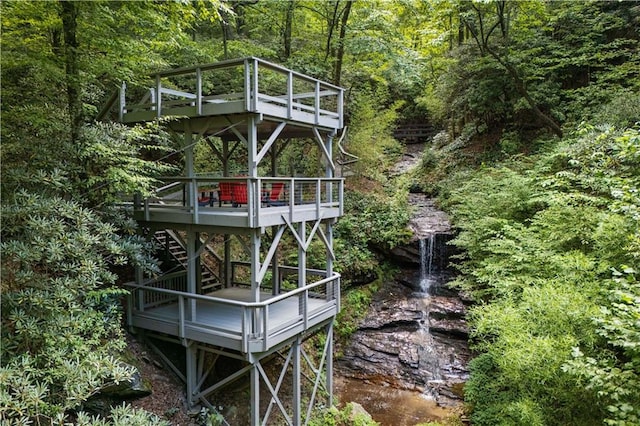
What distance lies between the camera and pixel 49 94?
6.65m

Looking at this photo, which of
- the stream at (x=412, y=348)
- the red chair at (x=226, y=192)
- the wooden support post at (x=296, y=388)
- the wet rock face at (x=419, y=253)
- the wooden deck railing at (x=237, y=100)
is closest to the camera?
the wooden deck railing at (x=237, y=100)

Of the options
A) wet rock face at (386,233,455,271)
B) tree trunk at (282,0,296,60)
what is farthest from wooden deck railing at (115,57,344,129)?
tree trunk at (282,0,296,60)

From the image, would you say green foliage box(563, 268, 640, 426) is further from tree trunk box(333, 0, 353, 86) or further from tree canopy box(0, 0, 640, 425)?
tree trunk box(333, 0, 353, 86)

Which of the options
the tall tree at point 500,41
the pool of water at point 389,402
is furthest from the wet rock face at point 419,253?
the tall tree at point 500,41

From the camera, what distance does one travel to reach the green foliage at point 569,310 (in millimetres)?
5070

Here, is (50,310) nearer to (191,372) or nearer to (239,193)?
(191,372)

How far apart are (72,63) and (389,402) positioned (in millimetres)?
10448

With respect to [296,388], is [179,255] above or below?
above

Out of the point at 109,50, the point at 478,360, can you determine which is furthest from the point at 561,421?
the point at 109,50

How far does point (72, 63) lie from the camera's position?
6.63 meters

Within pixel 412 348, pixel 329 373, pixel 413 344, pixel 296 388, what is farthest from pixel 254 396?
pixel 413 344

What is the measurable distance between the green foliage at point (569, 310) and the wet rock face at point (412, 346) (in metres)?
1.17

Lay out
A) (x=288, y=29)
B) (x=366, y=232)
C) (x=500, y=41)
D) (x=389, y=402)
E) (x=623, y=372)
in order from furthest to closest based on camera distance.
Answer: (x=500, y=41)
(x=288, y=29)
(x=366, y=232)
(x=389, y=402)
(x=623, y=372)

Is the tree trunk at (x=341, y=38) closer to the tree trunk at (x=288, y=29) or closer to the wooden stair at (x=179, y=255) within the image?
the tree trunk at (x=288, y=29)
